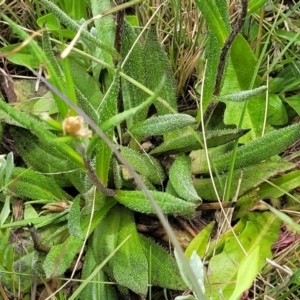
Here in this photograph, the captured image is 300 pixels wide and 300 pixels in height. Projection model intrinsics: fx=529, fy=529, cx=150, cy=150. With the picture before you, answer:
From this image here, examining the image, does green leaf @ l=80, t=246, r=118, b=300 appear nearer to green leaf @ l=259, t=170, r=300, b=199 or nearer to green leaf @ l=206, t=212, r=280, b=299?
green leaf @ l=206, t=212, r=280, b=299

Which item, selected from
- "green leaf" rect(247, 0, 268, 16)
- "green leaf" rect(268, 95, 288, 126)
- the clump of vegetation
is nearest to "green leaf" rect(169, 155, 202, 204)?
the clump of vegetation

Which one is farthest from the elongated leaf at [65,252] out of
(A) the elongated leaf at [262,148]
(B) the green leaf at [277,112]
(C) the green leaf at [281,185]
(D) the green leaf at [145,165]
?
(B) the green leaf at [277,112]

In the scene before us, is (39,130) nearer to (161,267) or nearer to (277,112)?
(161,267)

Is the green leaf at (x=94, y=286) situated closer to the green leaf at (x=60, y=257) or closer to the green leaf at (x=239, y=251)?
the green leaf at (x=60, y=257)

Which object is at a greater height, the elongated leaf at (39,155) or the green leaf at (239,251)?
the elongated leaf at (39,155)

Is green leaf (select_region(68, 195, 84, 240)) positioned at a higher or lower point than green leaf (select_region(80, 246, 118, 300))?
higher

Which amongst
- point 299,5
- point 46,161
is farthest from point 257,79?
point 46,161
